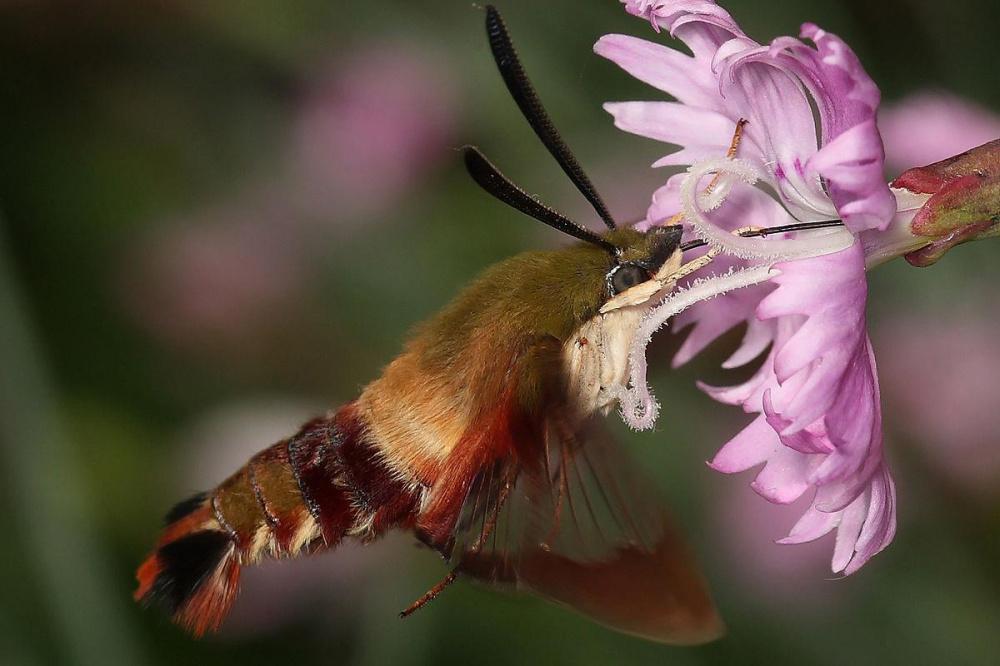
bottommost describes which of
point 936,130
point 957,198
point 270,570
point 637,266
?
point 270,570

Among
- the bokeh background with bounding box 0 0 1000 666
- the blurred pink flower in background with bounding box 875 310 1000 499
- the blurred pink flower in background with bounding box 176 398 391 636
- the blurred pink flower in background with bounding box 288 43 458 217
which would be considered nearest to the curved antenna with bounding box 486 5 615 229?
the bokeh background with bounding box 0 0 1000 666

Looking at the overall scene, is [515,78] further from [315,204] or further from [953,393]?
[315,204]

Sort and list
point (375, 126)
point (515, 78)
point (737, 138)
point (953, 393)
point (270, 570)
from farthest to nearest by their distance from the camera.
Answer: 1. point (375, 126)
2. point (270, 570)
3. point (953, 393)
4. point (737, 138)
5. point (515, 78)

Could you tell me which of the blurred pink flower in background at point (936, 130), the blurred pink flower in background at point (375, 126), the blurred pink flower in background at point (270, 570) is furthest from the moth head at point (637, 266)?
the blurred pink flower in background at point (375, 126)

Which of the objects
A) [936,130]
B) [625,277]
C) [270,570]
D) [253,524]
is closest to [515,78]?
[625,277]

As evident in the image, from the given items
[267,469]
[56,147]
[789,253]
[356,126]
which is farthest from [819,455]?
[56,147]

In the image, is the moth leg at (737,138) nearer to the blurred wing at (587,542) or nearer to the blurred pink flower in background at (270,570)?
the blurred wing at (587,542)

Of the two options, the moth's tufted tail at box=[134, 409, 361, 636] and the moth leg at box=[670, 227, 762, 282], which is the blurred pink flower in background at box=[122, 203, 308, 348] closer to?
the moth's tufted tail at box=[134, 409, 361, 636]
